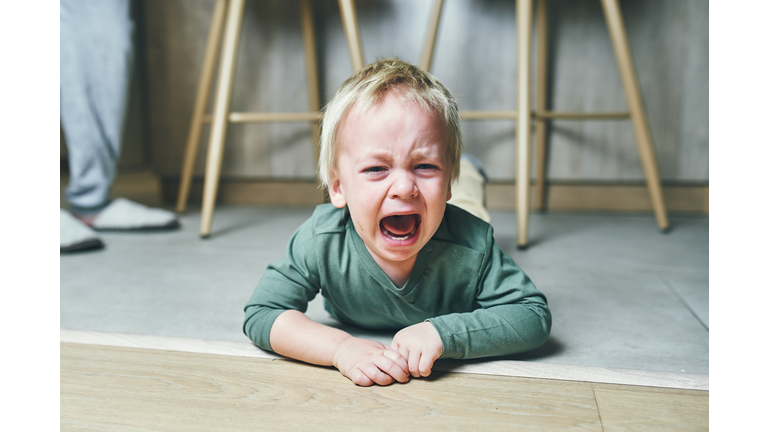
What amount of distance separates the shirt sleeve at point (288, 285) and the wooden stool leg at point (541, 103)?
3.72 feet

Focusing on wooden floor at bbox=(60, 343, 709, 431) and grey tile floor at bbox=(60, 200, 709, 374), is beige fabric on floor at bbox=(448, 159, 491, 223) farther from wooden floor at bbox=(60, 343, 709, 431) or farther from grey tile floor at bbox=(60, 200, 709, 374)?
wooden floor at bbox=(60, 343, 709, 431)

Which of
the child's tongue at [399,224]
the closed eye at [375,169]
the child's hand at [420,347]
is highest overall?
the closed eye at [375,169]

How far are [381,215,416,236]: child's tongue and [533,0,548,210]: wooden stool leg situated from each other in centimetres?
112

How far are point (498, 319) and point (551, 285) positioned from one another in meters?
0.39

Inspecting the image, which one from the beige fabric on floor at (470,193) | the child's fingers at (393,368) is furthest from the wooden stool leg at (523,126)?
the child's fingers at (393,368)

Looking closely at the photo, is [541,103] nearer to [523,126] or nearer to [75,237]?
[523,126]

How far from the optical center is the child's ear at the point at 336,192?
63cm

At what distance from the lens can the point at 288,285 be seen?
0.65m

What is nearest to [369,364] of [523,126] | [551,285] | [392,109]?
[392,109]

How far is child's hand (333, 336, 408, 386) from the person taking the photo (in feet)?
1.74

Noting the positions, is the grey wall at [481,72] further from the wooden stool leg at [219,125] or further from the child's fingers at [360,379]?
the child's fingers at [360,379]
